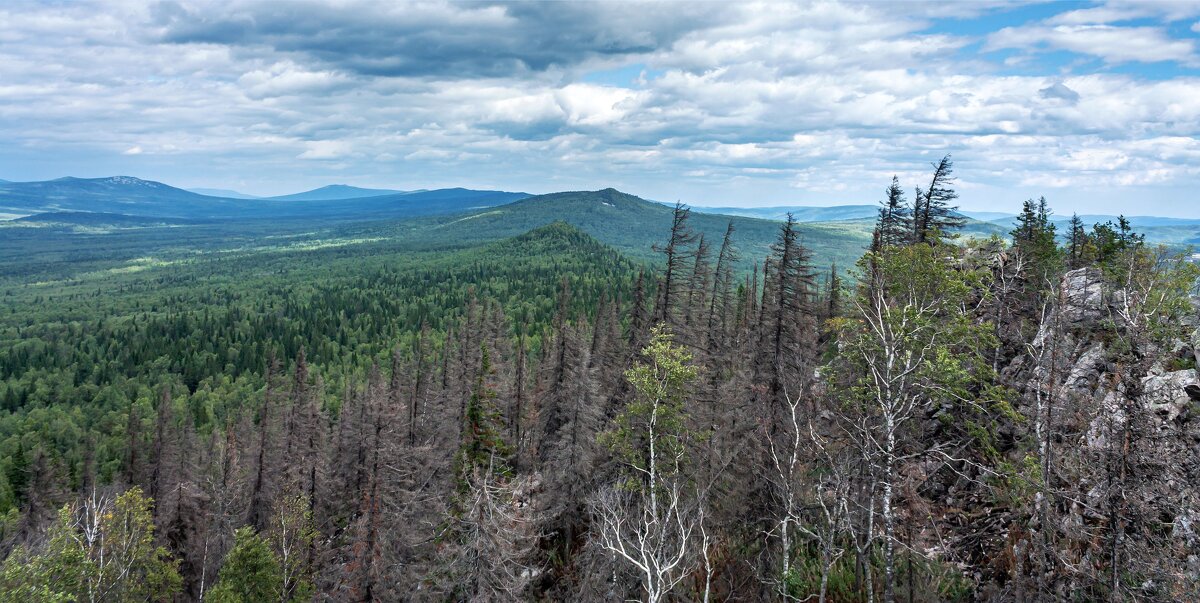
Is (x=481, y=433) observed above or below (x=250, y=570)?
above

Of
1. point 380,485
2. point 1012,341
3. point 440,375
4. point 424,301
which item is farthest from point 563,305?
point 424,301

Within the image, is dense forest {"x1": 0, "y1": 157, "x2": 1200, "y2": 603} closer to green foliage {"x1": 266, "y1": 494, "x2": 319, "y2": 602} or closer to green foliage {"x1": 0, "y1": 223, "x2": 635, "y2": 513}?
green foliage {"x1": 266, "y1": 494, "x2": 319, "y2": 602}

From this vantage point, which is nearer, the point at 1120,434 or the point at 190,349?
the point at 1120,434

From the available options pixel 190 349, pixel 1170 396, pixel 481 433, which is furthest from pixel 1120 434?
pixel 190 349

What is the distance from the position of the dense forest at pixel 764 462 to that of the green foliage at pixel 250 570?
0.76ft

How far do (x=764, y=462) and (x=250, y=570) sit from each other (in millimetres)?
29444

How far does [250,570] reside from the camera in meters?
34.4

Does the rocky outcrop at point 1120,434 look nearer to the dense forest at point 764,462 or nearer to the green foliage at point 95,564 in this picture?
the dense forest at point 764,462

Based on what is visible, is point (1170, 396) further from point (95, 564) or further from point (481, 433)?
point (95, 564)

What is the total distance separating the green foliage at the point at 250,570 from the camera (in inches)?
1310

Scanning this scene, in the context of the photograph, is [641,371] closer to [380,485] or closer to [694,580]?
[694,580]

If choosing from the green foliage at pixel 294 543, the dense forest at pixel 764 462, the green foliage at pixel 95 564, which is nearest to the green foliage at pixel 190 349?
the dense forest at pixel 764 462

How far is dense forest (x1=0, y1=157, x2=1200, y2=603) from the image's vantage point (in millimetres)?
17469

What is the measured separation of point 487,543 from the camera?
2038 centimetres
